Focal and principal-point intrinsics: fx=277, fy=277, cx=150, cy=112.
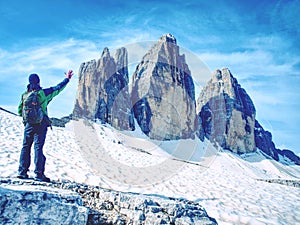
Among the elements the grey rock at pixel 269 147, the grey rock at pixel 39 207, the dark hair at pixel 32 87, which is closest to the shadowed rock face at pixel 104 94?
the dark hair at pixel 32 87

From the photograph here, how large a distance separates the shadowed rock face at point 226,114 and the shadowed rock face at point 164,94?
790cm

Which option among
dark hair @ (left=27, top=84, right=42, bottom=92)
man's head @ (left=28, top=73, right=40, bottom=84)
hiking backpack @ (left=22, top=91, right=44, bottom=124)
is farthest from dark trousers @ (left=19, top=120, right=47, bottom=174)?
man's head @ (left=28, top=73, right=40, bottom=84)

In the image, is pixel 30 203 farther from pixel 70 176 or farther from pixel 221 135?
pixel 221 135

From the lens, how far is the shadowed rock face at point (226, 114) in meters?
59.3

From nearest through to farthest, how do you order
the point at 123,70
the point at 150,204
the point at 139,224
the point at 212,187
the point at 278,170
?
1. the point at 139,224
2. the point at 150,204
3. the point at 212,187
4. the point at 123,70
5. the point at 278,170

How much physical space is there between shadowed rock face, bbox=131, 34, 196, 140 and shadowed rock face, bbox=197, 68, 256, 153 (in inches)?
311

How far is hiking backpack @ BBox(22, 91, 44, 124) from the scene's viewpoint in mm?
5160

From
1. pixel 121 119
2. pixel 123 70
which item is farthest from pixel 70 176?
pixel 123 70

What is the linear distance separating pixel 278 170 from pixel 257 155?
8748 mm

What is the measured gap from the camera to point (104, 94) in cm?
4225

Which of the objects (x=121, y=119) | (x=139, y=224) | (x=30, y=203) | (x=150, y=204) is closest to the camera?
(x=30, y=203)

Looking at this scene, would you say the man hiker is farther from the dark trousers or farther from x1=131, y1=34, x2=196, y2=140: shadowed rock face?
x1=131, y1=34, x2=196, y2=140: shadowed rock face

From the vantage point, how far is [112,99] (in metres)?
42.7

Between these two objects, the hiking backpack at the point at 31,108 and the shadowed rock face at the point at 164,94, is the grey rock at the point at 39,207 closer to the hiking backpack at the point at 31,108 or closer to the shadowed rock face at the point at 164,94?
the hiking backpack at the point at 31,108
